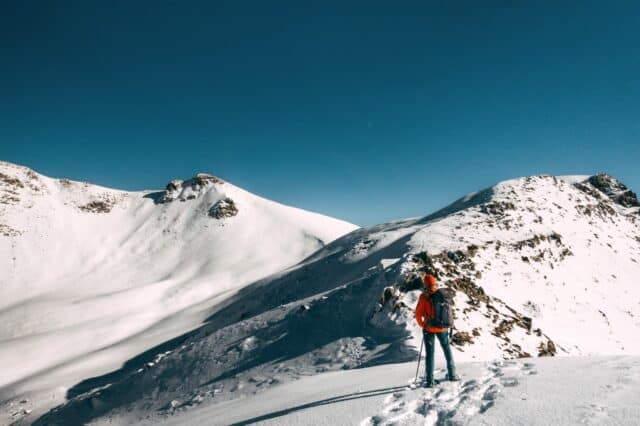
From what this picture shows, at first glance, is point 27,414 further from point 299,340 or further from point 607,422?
point 607,422

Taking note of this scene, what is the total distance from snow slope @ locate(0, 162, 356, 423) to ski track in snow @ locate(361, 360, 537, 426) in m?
22.2

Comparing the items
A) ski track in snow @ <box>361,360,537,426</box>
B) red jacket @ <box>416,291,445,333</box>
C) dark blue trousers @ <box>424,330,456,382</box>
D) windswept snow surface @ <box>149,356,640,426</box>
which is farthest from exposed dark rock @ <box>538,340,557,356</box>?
red jacket @ <box>416,291,445,333</box>

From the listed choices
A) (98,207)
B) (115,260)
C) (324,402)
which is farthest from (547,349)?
(98,207)

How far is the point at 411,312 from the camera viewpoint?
14.9 metres

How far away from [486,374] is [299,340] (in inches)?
358

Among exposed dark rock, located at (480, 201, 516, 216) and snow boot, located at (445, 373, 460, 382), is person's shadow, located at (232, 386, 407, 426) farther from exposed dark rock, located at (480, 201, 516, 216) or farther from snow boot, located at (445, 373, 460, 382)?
exposed dark rock, located at (480, 201, 516, 216)

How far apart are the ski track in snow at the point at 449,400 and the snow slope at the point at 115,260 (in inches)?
876

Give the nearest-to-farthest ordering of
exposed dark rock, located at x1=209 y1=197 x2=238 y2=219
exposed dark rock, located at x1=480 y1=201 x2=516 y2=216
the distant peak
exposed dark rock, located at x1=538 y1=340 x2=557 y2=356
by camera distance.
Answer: exposed dark rock, located at x1=538 y1=340 x2=557 y2=356, exposed dark rock, located at x1=480 y1=201 x2=516 y2=216, exposed dark rock, located at x1=209 y1=197 x2=238 y2=219, the distant peak

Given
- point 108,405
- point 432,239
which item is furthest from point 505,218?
point 108,405

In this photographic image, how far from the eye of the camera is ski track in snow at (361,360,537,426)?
6.32 metres

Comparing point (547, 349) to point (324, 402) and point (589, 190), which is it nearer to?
point (324, 402)

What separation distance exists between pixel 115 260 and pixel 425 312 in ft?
207

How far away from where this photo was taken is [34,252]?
58.8 meters

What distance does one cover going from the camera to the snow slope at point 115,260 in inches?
1203
